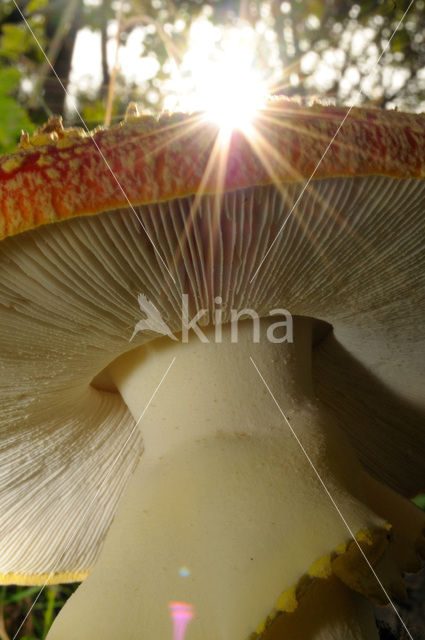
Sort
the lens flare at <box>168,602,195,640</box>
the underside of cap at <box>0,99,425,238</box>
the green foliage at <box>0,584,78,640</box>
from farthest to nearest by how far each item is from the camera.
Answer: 1. the green foliage at <box>0,584,78,640</box>
2. the lens flare at <box>168,602,195,640</box>
3. the underside of cap at <box>0,99,425,238</box>

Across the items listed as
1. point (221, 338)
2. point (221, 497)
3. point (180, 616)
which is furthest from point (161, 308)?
point (180, 616)

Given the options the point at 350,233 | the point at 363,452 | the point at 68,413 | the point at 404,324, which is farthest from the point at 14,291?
the point at 363,452

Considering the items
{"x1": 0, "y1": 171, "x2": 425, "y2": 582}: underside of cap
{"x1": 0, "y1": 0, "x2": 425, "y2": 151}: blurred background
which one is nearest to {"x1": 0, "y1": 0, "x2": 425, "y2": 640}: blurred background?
{"x1": 0, "y1": 0, "x2": 425, "y2": 151}: blurred background

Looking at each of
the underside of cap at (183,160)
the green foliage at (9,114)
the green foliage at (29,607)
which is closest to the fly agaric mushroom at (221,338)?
the underside of cap at (183,160)

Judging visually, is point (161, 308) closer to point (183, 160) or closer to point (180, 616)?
point (183, 160)

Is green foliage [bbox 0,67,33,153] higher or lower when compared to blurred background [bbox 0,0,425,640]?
lower

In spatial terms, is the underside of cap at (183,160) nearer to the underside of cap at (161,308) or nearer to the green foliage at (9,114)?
the underside of cap at (161,308)

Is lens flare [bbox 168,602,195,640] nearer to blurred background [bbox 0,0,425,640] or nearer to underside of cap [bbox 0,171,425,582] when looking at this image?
underside of cap [bbox 0,171,425,582]

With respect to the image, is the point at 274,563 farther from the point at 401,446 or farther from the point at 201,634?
the point at 401,446
